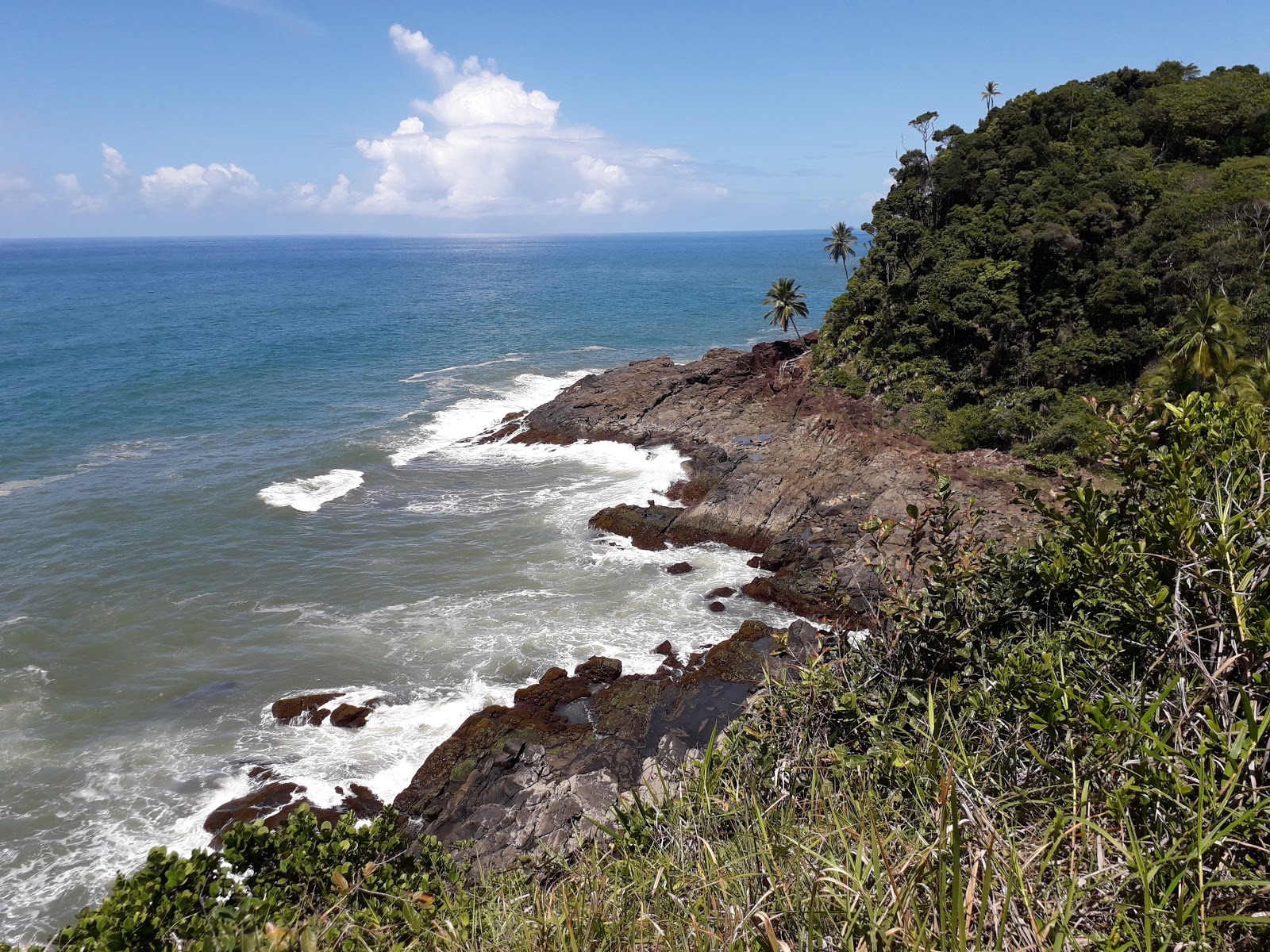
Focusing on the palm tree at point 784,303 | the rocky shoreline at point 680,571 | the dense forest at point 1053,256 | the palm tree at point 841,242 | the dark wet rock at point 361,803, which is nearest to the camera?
the rocky shoreline at point 680,571

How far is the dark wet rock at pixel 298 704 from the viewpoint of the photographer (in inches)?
789

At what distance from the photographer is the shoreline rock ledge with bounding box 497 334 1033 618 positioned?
2642 centimetres

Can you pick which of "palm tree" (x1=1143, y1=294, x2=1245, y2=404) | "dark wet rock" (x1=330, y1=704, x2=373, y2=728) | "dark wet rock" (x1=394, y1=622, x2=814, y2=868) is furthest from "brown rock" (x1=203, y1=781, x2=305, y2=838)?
"palm tree" (x1=1143, y1=294, x2=1245, y2=404)

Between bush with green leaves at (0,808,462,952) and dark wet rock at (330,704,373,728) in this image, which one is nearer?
bush with green leaves at (0,808,462,952)

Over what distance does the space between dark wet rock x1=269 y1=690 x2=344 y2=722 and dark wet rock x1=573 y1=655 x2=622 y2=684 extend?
6919 mm

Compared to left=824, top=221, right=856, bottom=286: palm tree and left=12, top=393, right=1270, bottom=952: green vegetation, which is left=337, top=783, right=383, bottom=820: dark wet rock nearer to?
left=12, top=393, right=1270, bottom=952: green vegetation

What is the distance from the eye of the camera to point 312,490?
35.8 m

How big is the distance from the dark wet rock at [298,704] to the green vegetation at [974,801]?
10.5 m

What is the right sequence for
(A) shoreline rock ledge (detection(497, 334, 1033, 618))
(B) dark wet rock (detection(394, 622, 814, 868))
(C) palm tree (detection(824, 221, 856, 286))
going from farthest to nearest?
1. (C) palm tree (detection(824, 221, 856, 286))
2. (A) shoreline rock ledge (detection(497, 334, 1033, 618))
3. (B) dark wet rock (detection(394, 622, 814, 868))

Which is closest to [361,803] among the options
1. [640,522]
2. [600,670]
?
[600,670]

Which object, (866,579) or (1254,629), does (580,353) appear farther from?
(1254,629)

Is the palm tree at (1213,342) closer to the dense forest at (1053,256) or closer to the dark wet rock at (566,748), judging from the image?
the dense forest at (1053,256)

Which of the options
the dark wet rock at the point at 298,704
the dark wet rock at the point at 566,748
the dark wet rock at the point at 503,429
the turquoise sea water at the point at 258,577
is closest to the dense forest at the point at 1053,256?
the turquoise sea water at the point at 258,577

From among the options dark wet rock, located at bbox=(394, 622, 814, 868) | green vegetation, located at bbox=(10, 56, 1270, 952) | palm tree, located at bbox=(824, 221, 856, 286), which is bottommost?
dark wet rock, located at bbox=(394, 622, 814, 868)
